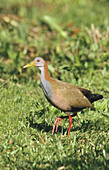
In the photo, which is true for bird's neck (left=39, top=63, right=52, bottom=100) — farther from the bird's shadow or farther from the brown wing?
the bird's shadow

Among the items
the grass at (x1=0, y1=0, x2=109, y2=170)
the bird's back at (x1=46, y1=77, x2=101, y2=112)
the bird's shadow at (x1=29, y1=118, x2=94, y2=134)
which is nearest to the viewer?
the grass at (x1=0, y1=0, x2=109, y2=170)

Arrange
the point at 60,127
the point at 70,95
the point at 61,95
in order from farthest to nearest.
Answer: the point at 60,127, the point at 70,95, the point at 61,95

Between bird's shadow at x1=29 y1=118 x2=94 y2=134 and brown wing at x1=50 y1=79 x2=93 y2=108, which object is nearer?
brown wing at x1=50 y1=79 x2=93 y2=108

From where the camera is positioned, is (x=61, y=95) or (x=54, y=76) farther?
(x=54, y=76)

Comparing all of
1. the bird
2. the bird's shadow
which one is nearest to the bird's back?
the bird

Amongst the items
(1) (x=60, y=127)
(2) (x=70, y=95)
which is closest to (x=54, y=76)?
(1) (x=60, y=127)

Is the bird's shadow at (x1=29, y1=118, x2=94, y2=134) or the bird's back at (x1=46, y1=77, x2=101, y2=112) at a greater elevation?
the bird's back at (x1=46, y1=77, x2=101, y2=112)

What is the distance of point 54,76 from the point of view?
6340 mm

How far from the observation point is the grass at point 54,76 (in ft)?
12.8

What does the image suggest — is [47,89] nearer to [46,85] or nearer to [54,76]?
[46,85]

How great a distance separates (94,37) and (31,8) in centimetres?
396

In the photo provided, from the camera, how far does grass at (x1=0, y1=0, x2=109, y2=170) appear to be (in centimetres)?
389

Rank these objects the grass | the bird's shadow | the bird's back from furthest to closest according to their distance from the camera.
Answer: the bird's shadow, the bird's back, the grass

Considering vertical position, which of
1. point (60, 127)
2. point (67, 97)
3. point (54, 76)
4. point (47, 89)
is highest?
point (54, 76)
